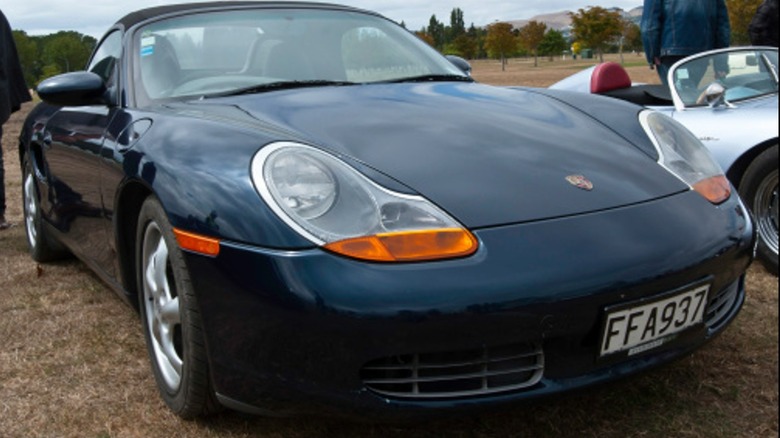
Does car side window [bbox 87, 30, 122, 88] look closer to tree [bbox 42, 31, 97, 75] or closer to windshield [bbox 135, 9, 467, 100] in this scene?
windshield [bbox 135, 9, 467, 100]

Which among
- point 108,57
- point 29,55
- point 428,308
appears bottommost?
point 428,308

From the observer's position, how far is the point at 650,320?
188 centimetres

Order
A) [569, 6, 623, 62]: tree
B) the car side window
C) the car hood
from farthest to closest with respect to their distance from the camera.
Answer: [569, 6, 623, 62]: tree < the car side window < the car hood

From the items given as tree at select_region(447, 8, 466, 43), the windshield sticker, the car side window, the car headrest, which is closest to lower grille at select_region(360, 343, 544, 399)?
the windshield sticker

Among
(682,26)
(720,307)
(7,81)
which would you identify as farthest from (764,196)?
(7,81)

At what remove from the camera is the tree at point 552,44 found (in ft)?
291

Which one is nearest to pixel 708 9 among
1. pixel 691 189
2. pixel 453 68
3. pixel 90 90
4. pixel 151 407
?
pixel 453 68

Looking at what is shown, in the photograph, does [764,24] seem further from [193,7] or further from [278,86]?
[278,86]

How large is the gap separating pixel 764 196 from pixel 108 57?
2.91 meters

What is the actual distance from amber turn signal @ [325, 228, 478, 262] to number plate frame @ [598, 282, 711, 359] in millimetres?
360

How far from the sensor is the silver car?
3.55 meters

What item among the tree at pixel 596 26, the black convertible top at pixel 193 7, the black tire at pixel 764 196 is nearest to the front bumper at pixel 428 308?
the black convertible top at pixel 193 7

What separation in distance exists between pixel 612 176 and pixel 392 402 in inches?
33.4

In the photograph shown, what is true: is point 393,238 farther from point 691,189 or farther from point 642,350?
point 691,189
